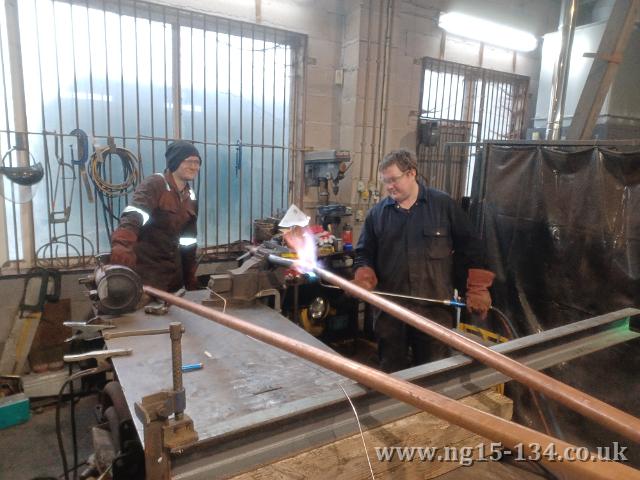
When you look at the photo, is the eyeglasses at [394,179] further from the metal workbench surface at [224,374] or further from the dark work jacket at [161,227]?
the dark work jacket at [161,227]

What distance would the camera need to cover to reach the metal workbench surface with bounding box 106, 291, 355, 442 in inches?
49.5

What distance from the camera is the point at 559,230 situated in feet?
8.84

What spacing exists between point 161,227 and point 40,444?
1.51 m

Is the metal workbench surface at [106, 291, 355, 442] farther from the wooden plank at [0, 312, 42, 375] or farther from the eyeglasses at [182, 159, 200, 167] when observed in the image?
the wooden plank at [0, 312, 42, 375]

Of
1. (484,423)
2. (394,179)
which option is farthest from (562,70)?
(484,423)

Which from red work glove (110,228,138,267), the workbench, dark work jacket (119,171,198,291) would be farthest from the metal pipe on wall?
red work glove (110,228,138,267)

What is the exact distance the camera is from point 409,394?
86 centimetres

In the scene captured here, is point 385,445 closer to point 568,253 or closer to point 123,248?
point 123,248

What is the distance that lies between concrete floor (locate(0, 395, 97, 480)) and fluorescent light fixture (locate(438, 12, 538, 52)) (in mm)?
4619

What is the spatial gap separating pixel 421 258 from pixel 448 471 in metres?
1.19

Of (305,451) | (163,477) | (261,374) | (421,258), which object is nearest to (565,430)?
(421,258)

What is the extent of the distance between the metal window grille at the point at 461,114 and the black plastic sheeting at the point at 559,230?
67.6 inches

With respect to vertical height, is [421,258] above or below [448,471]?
above

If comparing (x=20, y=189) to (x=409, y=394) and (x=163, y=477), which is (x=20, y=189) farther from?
(x=409, y=394)
